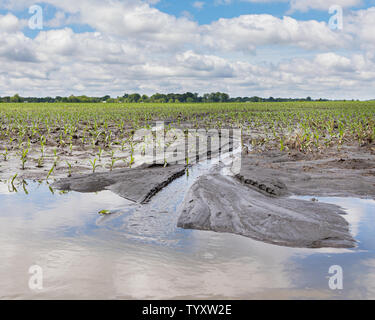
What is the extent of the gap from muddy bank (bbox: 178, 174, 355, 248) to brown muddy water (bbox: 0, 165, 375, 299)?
0.16 m

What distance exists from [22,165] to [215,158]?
510 cm

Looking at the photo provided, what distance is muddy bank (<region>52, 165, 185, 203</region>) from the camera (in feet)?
20.8

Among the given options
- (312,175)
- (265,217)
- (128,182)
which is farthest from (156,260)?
(312,175)

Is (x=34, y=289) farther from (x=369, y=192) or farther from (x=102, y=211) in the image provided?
(x=369, y=192)

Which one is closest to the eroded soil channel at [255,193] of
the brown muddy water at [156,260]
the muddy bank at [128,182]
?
the muddy bank at [128,182]

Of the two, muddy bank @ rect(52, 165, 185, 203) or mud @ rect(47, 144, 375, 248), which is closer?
→ mud @ rect(47, 144, 375, 248)

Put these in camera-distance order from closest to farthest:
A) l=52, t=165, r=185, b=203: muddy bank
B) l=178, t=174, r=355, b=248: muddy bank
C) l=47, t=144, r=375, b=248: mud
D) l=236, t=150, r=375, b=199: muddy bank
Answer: l=178, t=174, r=355, b=248: muddy bank → l=47, t=144, r=375, b=248: mud → l=52, t=165, r=185, b=203: muddy bank → l=236, t=150, r=375, b=199: muddy bank

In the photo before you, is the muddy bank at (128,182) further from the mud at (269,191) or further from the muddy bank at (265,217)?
the muddy bank at (265,217)

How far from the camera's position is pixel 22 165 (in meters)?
8.78

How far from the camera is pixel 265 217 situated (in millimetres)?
4695

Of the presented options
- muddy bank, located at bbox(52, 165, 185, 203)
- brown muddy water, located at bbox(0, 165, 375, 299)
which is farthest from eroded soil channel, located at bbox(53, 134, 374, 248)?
brown muddy water, located at bbox(0, 165, 375, 299)

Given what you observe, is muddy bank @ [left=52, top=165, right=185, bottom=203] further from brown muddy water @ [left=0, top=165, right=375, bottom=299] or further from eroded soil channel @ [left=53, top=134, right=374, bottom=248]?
brown muddy water @ [left=0, top=165, right=375, bottom=299]

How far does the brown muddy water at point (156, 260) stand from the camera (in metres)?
3.14

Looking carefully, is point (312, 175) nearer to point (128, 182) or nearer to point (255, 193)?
point (255, 193)
